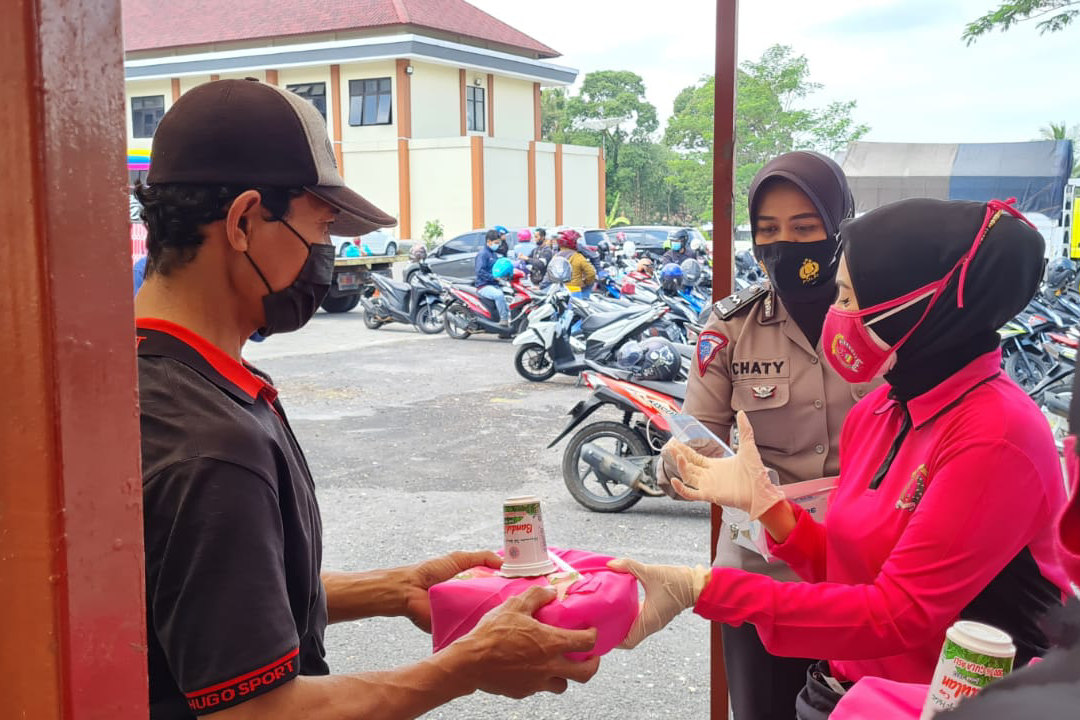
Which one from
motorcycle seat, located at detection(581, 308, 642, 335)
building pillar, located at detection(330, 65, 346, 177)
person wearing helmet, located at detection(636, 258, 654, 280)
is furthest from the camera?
building pillar, located at detection(330, 65, 346, 177)

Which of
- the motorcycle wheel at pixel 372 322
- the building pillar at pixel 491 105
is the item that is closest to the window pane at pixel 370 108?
the building pillar at pixel 491 105

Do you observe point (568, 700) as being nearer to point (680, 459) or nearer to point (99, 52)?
point (680, 459)

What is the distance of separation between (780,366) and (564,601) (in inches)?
45.8

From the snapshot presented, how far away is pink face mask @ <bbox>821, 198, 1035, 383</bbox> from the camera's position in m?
1.79

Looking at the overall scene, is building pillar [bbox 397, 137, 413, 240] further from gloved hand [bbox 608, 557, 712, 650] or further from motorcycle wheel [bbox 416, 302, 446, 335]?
gloved hand [bbox 608, 557, 712, 650]

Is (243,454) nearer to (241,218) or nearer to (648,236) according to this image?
(241,218)

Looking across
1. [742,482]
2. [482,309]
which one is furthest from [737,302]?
[482,309]

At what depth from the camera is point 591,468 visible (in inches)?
246

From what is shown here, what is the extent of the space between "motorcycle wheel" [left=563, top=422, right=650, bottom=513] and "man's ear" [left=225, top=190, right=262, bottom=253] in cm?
468

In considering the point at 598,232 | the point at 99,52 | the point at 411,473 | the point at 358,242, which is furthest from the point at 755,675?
the point at 598,232

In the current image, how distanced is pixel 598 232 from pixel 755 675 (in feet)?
65.9

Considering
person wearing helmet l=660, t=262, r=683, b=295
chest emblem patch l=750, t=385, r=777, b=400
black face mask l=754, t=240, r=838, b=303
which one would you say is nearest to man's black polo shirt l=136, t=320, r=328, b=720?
chest emblem patch l=750, t=385, r=777, b=400

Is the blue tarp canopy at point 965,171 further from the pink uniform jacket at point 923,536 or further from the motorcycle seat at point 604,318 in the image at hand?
the pink uniform jacket at point 923,536

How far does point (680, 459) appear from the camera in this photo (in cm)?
213
